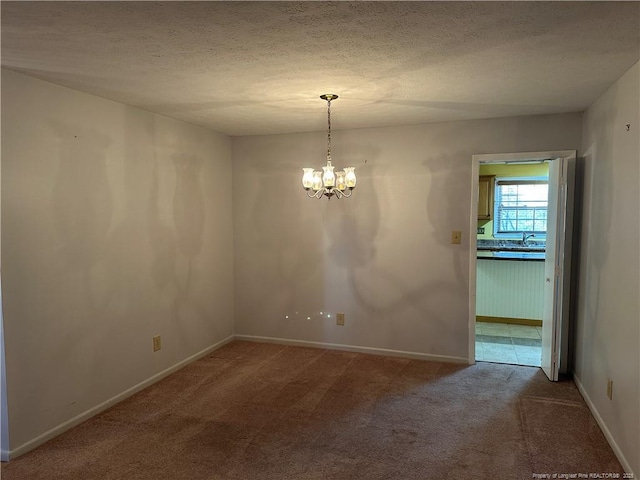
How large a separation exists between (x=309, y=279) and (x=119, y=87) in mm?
2560

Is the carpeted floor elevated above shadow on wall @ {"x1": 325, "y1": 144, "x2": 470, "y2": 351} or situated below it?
below

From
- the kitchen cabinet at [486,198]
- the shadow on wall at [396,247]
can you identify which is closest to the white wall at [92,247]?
the shadow on wall at [396,247]

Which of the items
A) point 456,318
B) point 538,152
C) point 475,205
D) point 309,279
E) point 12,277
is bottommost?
point 456,318

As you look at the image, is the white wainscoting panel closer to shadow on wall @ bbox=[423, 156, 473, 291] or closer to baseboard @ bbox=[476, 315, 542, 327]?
baseboard @ bbox=[476, 315, 542, 327]

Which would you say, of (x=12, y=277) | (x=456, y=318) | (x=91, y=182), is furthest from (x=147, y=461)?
(x=456, y=318)

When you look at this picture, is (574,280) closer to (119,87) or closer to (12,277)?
(119,87)

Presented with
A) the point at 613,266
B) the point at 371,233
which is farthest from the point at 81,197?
the point at 613,266

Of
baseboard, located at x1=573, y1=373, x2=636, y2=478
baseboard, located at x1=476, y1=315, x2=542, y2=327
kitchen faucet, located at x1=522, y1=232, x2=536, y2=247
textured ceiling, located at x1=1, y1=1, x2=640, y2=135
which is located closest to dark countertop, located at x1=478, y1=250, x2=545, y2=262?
kitchen faucet, located at x1=522, y1=232, x2=536, y2=247

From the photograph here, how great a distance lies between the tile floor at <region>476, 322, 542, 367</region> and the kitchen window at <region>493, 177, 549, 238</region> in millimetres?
1505

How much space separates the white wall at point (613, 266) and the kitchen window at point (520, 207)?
272cm

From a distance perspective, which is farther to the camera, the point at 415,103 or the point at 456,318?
the point at 456,318

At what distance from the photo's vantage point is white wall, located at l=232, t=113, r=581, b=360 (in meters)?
3.92

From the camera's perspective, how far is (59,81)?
103 inches

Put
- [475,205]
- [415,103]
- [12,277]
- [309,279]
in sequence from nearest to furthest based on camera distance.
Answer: [12,277] → [415,103] → [475,205] → [309,279]
